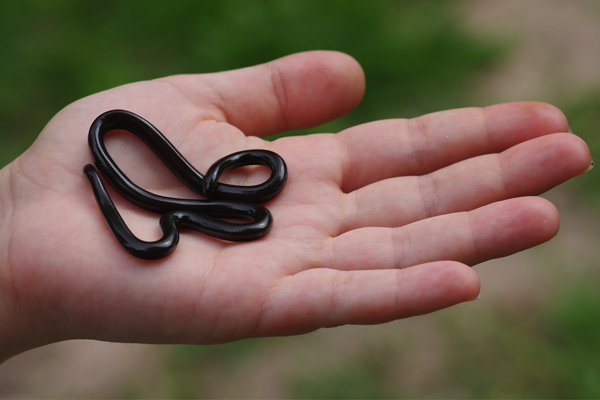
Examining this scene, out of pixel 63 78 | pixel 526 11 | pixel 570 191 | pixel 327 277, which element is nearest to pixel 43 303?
pixel 327 277

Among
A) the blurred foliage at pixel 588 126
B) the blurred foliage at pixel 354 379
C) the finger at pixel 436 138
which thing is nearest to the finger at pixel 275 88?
the finger at pixel 436 138

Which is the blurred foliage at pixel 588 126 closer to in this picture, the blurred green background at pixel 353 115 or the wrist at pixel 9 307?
the blurred green background at pixel 353 115

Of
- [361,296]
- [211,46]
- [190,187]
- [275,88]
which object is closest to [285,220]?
[190,187]

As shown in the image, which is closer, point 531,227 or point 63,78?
point 531,227

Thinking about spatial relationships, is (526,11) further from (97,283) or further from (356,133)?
(97,283)

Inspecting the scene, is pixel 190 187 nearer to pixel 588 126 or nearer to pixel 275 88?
pixel 275 88
